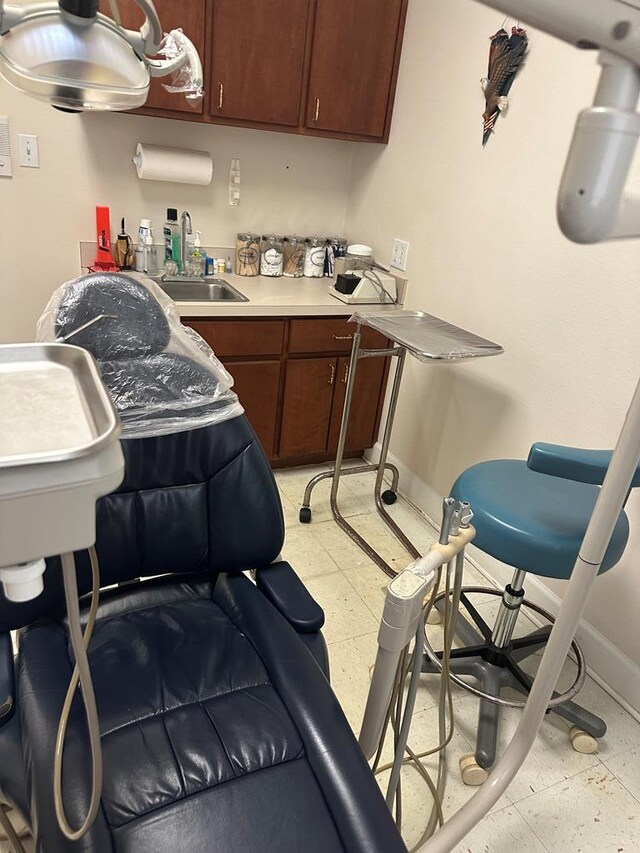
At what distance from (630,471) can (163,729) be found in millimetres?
906

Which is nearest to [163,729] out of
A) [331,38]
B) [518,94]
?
[518,94]

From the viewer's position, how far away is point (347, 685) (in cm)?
179

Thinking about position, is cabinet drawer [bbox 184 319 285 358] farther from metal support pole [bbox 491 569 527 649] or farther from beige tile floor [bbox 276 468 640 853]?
metal support pole [bbox 491 569 527 649]

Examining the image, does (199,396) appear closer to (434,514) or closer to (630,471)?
(630,471)

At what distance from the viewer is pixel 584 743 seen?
5.43 feet

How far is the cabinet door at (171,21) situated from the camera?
2156 millimetres

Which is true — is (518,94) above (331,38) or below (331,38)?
below

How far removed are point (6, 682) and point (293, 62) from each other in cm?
245

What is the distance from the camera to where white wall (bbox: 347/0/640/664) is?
182 cm

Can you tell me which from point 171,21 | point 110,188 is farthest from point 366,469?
point 171,21

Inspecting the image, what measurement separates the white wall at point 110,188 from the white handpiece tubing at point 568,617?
243 centimetres

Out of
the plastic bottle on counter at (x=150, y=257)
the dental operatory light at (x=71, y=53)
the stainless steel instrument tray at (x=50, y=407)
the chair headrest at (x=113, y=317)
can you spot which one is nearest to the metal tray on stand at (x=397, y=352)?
the chair headrest at (x=113, y=317)

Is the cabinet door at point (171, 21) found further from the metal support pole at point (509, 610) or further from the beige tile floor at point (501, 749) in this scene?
the metal support pole at point (509, 610)

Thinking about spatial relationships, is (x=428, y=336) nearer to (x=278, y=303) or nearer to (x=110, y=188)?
(x=278, y=303)
